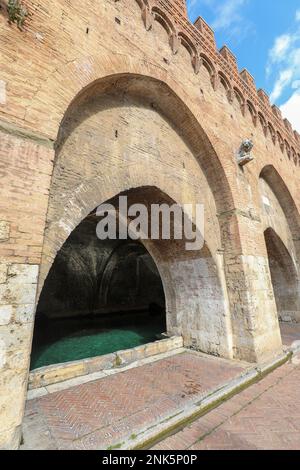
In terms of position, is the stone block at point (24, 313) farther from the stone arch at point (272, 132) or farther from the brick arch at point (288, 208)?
the stone arch at point (272, 132)

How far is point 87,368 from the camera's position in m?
4.69

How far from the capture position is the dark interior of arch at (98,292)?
11562 mm

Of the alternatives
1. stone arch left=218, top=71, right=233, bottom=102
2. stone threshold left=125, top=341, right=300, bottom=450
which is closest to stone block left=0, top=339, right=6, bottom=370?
stone threshold left=125, top=341, right=300, bottom=450

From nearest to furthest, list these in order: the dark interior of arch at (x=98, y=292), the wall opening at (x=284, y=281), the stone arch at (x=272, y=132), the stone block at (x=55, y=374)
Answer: the stone block at (x=55, y=374) < the wall opening at (x=284, y=281) < the stone arch at (x=272, y=132) < the dark interior of arch at (x=98, y=292)

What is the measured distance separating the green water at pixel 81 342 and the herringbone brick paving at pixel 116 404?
2.57 metres

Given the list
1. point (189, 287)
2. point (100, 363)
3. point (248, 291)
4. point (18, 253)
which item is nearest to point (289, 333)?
point (248, 291)

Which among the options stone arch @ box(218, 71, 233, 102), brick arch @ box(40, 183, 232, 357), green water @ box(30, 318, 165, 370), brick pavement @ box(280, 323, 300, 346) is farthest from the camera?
stone arch @ box(218, 71, 233, 102)

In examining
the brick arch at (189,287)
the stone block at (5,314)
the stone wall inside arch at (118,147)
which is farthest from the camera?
the brick arch at (189,287)

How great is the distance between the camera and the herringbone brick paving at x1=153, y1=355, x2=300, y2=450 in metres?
2.70

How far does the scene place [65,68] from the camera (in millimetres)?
3430

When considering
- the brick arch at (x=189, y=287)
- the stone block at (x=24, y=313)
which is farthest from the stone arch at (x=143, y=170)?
A: the stone block at (x=24, y=313)

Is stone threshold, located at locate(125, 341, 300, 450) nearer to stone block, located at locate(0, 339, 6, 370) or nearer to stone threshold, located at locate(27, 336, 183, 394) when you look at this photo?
stone block, located at locate(0, 339, 6, 370)

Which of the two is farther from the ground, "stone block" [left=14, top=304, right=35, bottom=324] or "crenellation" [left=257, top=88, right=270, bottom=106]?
"crenellation" [left=257, top=88, right=270, bottom=106]

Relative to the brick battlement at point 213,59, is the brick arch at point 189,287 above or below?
below
